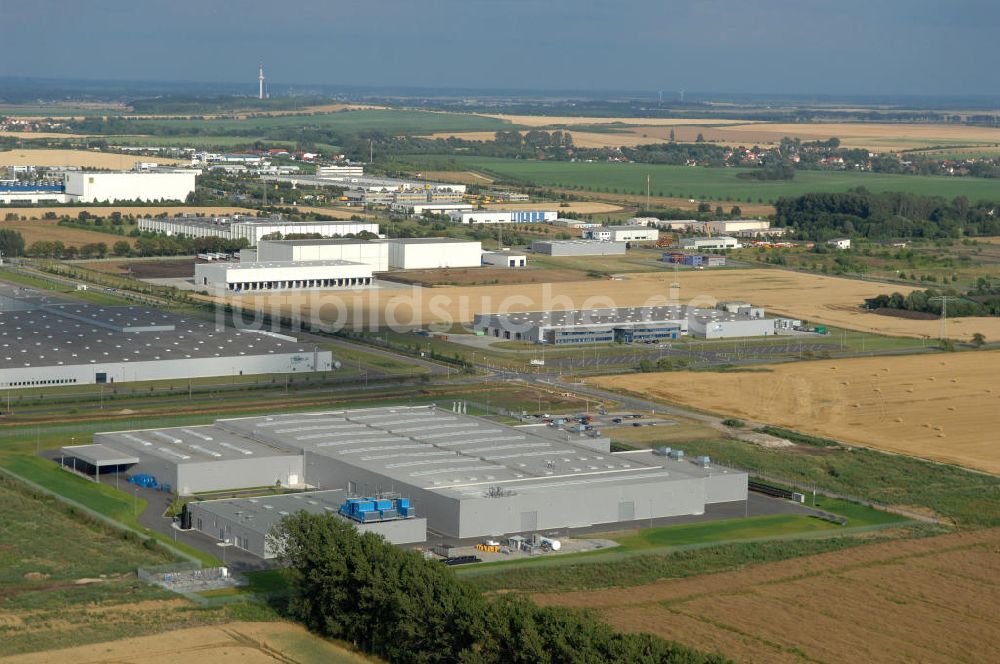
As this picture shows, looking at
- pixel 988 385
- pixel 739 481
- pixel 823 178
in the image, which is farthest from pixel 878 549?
pixel 823 178

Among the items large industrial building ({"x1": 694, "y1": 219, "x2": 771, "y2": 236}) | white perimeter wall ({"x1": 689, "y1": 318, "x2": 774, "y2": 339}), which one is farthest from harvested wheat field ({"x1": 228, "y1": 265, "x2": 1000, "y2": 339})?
large industrial building ({"x1": 694, "y1": 219, "x2": 771, "y2": 236})

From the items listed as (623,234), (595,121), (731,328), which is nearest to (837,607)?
(731,328)

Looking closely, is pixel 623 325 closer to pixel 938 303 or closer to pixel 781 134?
pixel 938 303

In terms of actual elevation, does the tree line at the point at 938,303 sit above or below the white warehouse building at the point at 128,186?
below

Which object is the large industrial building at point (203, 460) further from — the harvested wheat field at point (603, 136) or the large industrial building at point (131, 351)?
the harvested wheat field at point (603, 136)

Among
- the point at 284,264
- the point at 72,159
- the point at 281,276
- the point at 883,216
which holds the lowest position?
the point at 281,276

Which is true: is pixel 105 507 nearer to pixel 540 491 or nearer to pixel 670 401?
pixel 540 491

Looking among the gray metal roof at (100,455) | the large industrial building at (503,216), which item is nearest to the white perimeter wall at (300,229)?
the large industrial building at (503,216)
